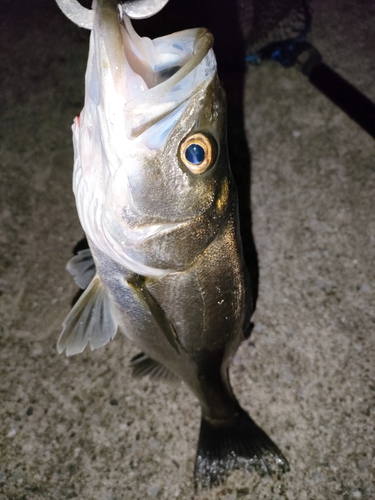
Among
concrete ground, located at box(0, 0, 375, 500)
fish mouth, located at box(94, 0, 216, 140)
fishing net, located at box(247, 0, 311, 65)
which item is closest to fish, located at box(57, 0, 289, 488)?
fish mouth, located at box(94, 0, 216, 140)

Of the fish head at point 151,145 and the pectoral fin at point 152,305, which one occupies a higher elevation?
the fish head at point 151,145

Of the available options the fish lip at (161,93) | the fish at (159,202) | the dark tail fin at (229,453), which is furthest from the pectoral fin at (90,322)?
the fish lip at (161,93)

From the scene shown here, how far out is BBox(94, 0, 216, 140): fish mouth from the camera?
3.62ft

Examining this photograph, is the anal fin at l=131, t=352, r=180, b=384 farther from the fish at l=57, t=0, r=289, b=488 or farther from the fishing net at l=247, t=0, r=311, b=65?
the fishing net at l=247, t=0, r=311, b=65

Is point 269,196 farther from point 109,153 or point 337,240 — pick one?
point 109,153

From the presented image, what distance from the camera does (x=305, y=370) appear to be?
2229 mm

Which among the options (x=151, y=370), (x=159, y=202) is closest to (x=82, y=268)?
(x=151, y=370)

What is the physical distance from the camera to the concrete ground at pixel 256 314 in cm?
209

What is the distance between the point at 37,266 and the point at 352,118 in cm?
216

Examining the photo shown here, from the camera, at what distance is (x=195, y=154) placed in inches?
47.7

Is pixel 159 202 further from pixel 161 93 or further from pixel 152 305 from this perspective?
pixel 152 305

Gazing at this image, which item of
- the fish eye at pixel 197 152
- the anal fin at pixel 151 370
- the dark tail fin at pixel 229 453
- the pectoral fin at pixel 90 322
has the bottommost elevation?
the dark tail fin at pixel 229 453

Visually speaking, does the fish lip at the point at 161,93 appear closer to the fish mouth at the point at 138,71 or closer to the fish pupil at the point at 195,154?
the fish mouth at the point at 138,71

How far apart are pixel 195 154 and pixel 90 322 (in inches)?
39.4
